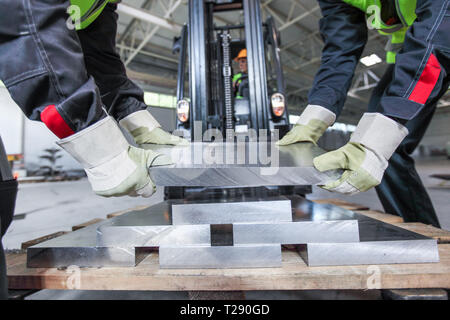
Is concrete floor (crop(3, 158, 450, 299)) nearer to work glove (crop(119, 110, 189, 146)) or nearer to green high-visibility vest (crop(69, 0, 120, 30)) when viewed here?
work glove (crop(119, 110, 189, 146))

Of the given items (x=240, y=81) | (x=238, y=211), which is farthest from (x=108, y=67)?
(x=240, y=81)

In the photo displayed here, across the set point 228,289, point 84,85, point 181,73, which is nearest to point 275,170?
point 228,289

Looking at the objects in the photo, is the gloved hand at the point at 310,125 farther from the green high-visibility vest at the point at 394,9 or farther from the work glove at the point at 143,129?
the work glove at the point at 143,129

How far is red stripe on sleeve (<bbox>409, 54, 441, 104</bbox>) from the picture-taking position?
0.85 m

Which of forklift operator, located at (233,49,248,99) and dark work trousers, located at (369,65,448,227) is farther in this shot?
forklift operator, located at (233,49,248,99)

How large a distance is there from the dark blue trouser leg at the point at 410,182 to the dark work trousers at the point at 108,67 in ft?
5.29

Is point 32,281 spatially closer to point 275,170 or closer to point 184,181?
point 184,181

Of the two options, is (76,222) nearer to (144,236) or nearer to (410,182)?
(144,236)

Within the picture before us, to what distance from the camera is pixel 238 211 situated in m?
0.81

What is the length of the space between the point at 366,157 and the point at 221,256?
0.61 metres

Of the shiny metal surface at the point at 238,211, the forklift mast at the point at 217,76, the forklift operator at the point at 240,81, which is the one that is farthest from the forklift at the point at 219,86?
the forklift operator at the point at 240,81

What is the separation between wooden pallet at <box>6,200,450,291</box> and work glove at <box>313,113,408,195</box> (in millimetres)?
271

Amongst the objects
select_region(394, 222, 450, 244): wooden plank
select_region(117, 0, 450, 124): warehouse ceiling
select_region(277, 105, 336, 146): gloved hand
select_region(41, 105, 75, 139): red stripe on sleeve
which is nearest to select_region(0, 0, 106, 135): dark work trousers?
select_region(41, 105, 75, 139): red stripe on sleeve

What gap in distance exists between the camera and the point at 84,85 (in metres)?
0.72
